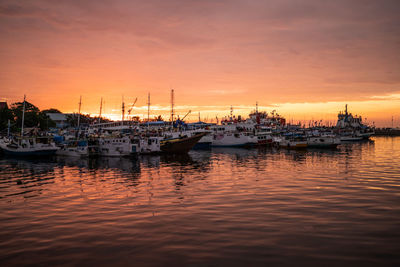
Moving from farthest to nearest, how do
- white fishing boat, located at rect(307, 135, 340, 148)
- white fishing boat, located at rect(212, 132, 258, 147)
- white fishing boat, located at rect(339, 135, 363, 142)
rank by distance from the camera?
white fishing boat, located at rect(339, 135, 363, 142) < white fishing boat, located at rect(212, 132, 258, 147) < white fishing boat, located at rect(307, 135, 340, 148)

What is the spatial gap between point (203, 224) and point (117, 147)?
40716 mm

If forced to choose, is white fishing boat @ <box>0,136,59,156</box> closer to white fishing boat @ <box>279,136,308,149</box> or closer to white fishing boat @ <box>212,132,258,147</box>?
white fishing boat @ <box>212,132,258,147</box>

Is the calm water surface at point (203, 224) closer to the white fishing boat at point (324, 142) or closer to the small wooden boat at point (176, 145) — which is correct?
the small wooden boat at point (176, 145)

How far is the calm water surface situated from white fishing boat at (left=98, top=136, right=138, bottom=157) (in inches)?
1072

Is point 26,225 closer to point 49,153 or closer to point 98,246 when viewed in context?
point 98,246

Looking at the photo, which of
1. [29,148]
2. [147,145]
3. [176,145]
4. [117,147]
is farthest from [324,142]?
[29,148]

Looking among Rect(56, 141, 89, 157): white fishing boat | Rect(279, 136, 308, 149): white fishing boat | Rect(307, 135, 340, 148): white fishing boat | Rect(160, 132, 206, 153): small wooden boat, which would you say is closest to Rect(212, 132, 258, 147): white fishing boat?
Rect(279, 136, 308, 149): white fishing boat

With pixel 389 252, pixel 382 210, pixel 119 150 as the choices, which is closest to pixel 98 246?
pixel 389 252

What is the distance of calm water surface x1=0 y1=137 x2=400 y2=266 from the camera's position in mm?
9406

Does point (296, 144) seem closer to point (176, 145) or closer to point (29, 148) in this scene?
point (176, 145)

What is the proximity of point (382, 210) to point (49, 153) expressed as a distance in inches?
1989

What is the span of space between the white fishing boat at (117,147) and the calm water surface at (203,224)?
2723 cm

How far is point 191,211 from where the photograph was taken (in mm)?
14852

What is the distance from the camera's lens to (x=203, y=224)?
12742 mm
